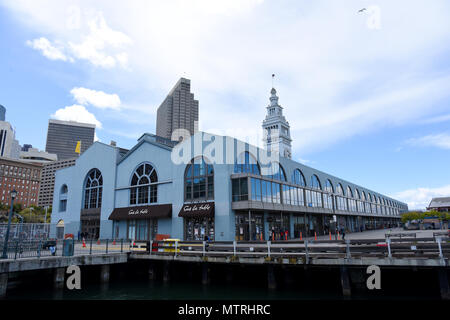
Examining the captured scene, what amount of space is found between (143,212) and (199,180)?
8515 millimetres

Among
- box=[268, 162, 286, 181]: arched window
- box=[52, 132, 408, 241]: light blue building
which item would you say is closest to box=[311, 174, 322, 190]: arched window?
box=[52, 132, 408, 241]: light blue building

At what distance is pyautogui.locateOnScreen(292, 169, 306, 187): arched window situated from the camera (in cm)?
4727

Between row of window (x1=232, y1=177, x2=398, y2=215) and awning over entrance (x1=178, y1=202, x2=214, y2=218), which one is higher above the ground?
row of window (x1=232, y1=177, x2=398, y2=215)

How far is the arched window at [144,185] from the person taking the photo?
3925 cm

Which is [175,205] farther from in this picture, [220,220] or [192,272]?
[192,272]

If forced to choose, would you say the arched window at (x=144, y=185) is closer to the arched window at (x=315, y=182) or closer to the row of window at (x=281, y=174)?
the row of window at (x=281, y=174)

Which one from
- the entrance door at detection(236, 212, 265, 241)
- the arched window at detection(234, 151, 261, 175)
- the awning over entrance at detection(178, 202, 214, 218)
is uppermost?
the arched window at detection(234, 151, 261, 175)

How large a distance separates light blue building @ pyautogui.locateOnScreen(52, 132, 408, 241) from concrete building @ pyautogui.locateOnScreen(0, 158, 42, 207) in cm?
11791

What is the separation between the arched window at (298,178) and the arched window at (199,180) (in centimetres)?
1679

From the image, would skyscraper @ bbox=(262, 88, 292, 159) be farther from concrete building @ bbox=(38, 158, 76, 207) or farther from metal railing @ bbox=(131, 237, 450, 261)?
concrete building @ bbox=(38, 158, 76, 207)

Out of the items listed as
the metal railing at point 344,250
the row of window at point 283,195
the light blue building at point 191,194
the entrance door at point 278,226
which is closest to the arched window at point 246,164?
the light blue building at point 191,194

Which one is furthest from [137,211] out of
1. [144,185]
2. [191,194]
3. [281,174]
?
[281,174]

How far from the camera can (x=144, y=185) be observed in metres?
40.0
